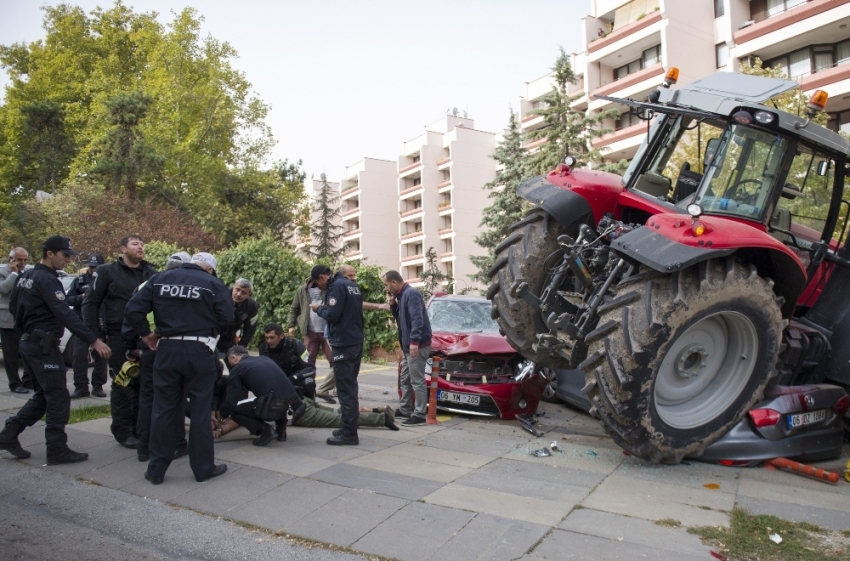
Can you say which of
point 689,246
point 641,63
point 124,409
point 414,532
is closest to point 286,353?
point 124,409

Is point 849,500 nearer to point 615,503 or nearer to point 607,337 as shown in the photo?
point 615,503

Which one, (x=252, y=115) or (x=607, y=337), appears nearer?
(x=607, y=337)

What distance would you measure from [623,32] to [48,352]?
36.6 metres

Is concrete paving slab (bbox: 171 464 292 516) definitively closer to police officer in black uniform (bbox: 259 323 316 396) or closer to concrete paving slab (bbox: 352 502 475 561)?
concrete paving slab (bbox: 352 502 475 561)

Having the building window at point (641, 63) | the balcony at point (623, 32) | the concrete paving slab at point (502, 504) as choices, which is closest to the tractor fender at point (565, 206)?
the concrete paving slab at point (502, 504)

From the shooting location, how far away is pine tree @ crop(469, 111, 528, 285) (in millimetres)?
24188

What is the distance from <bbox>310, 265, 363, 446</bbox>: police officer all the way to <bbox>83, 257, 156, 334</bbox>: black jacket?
1968 mm

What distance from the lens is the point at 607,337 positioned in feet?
16.8

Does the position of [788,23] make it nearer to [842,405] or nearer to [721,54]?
[721,54]

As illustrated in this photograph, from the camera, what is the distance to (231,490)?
200 inches

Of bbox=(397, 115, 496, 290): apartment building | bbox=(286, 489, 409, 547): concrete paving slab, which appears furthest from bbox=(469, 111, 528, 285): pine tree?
bbox=(397, 115, 496, 290): apartment building

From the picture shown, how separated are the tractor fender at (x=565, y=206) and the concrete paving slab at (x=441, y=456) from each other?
2368 mm

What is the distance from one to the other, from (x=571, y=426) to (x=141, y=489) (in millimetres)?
4629

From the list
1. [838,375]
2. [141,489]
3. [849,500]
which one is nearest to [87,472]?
[141,489]
